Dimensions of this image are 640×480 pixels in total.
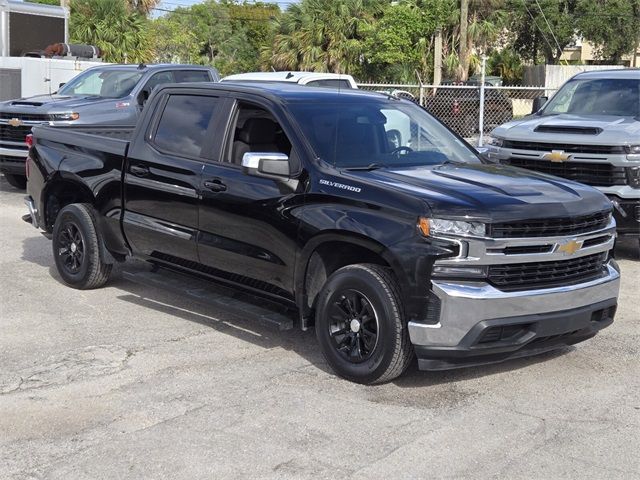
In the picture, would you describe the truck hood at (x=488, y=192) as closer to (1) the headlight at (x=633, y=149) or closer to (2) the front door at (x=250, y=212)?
(2) the front door at (x=250, y=212)

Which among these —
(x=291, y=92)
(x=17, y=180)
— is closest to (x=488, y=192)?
(x=291, y=92)

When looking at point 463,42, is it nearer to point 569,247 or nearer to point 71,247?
point 71,247

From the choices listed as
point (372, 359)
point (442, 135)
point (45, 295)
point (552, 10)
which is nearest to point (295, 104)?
point (442, 135)

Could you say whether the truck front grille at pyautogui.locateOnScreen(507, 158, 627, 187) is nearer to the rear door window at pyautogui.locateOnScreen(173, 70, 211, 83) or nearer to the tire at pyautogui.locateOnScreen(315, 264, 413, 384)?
the tire at pyautogui.locateOnScreen(315, 264, 413, 384)

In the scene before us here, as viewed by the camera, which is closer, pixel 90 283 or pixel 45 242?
pixel 90 283

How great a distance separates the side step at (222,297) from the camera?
6650 mm

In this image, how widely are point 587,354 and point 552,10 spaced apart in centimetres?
4560

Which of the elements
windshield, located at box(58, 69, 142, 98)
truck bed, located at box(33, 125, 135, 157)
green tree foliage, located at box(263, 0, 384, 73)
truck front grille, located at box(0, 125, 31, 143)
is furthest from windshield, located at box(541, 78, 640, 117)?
green tree foliage, located at box(263, 0, 384, 73)

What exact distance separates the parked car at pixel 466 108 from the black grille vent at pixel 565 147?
1116 cm

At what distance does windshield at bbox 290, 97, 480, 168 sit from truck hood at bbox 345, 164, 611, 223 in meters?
0.21

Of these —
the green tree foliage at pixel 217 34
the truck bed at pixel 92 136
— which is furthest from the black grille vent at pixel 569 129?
the green tree foliage at pixel 217 34

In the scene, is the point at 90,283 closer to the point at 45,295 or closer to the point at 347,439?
the point at 45,295

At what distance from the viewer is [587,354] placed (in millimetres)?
6906

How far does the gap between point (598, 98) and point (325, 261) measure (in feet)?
20.8
